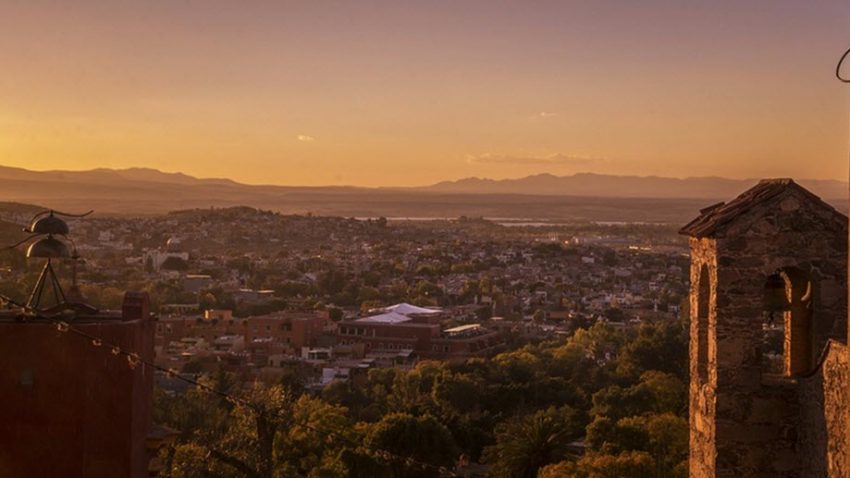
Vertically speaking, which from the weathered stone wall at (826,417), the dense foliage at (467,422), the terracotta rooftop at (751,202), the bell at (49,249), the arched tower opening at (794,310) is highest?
the terracotta rooftop at (751,202)

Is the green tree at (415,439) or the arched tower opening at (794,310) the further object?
the green tree at (415,439)

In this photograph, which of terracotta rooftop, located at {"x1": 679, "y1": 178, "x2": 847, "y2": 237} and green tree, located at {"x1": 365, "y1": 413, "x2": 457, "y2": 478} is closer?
terracotta rooftop, located at {"x1": 679, "y1": 178, "x2": 847, "y2": 237}

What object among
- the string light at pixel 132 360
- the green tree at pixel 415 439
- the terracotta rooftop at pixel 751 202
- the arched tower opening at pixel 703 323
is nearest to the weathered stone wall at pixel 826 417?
the arched tower opening at pixel 703 323

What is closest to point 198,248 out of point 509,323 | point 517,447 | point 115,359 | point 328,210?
point 509,323

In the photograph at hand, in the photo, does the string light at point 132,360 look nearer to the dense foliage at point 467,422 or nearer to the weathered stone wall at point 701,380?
the dense foliage at point 467,422

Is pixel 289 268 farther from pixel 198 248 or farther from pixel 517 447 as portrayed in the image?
pixel 517 447

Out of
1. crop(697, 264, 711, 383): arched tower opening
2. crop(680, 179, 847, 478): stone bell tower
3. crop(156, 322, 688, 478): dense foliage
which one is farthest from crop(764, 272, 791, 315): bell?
crop(156, 322, 688, 478): dense foliage

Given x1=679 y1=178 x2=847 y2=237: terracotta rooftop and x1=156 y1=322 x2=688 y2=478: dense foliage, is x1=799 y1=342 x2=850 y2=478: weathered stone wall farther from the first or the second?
x1=156 y1=322 x2=688 y2=478: dense foliage
